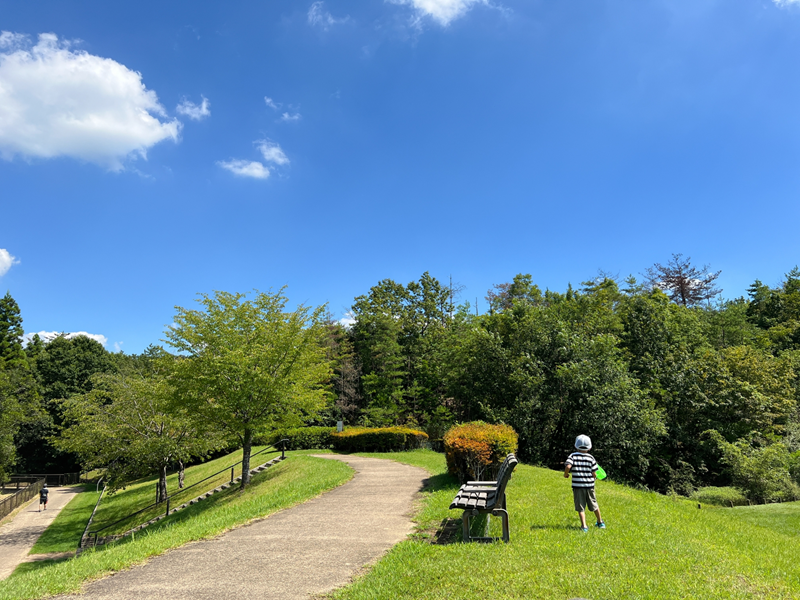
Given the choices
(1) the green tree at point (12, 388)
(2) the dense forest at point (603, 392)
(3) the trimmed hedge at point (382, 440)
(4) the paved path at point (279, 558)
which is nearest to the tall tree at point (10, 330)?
(1) the green tree at point (12, 388)

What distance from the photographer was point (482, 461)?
9820mm

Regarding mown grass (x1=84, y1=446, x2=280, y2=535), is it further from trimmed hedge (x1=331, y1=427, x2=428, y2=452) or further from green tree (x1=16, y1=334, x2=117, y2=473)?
green tree (x1=16, y1=334, x2=117, y2=473)

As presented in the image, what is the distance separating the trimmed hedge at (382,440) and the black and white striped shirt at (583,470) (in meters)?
16.5

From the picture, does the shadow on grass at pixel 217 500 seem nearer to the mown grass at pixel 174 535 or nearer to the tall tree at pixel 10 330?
the mown grass at pixel 174 535

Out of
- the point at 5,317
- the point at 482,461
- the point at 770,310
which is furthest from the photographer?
the point at 5,317

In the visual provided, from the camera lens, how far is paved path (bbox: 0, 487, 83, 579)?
52.7 ft

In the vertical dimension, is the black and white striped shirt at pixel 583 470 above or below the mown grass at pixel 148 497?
above

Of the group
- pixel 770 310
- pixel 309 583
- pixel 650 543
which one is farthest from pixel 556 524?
pixel 770 310

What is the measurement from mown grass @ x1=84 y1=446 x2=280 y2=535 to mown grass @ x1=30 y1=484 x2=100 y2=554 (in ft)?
2.55

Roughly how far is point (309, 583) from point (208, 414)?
1215cm

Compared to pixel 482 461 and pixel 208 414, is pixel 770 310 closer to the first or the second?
pixel 482 461

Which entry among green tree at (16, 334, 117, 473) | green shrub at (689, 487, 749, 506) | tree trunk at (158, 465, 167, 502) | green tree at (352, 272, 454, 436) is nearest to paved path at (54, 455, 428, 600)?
green shrub at (689, 487, 749, 506)

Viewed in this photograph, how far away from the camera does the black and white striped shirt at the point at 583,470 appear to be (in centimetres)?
670

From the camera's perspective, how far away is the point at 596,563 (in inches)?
197
